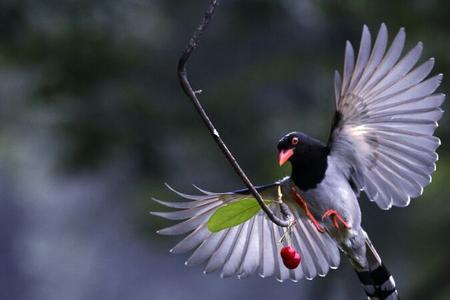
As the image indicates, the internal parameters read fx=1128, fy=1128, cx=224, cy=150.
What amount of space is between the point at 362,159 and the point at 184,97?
14.8ft

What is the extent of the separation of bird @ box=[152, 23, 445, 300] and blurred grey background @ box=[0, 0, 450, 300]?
3.17 meters

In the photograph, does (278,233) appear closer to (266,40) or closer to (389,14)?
(389,14)

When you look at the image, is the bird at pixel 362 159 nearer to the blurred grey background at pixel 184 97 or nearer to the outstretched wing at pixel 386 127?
the outstretched wing at pixel 386 127

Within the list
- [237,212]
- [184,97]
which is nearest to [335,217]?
[237,212]

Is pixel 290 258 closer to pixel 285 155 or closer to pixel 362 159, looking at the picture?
pixel 285 155

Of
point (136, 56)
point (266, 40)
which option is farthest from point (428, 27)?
point (136, 56)

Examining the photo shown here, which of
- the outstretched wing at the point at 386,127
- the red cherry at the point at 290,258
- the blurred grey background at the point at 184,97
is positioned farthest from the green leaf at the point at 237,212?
the blurred grey background at the point at 184,97

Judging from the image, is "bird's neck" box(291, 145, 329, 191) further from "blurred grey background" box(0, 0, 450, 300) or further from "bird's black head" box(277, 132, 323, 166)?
"blurred grey background" box(0, 0, 450, 300)

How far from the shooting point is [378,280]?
411 cm

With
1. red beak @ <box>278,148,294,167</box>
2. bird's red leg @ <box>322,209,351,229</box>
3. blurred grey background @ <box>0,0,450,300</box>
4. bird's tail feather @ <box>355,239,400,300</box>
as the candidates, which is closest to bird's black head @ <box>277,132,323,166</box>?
red beak @ <box>278,148,294,167</box>

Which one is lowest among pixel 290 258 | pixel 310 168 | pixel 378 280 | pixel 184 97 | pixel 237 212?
pixel 378 280

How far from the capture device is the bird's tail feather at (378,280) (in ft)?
13.4

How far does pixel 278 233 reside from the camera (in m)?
4.43

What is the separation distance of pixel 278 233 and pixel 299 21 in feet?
11.1
